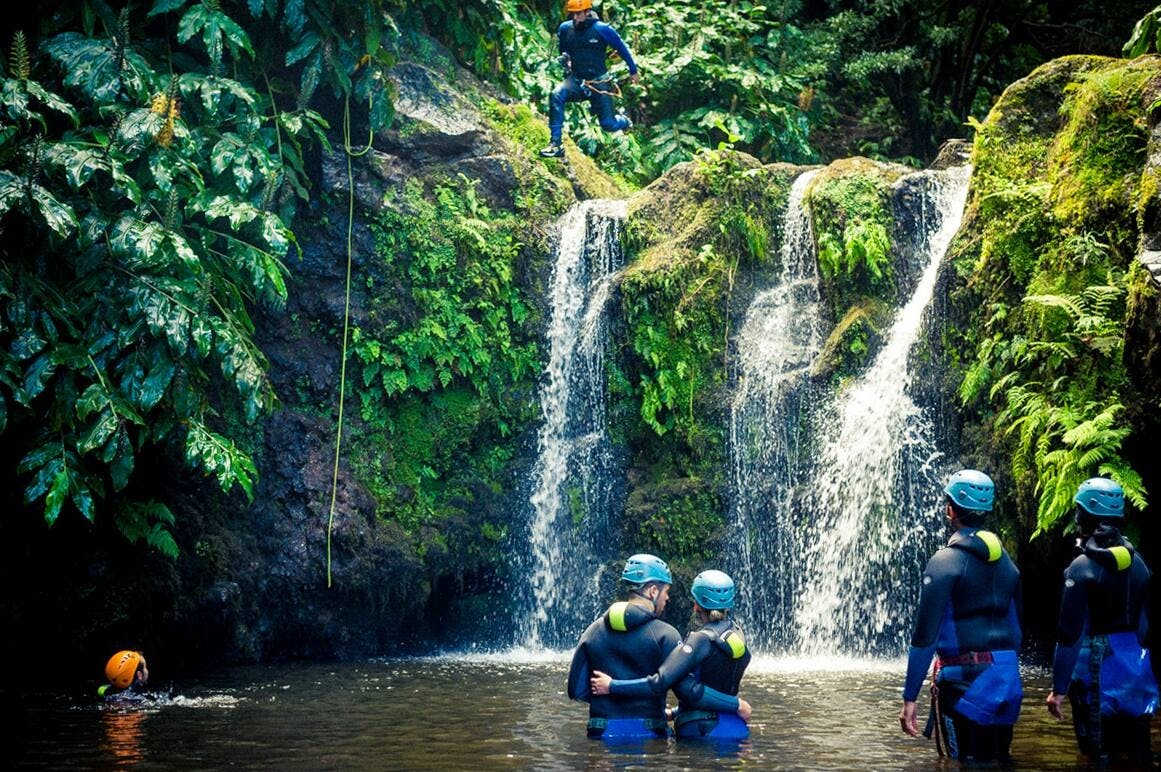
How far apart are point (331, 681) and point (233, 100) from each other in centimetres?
606

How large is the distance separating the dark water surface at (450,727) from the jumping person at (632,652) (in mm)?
205

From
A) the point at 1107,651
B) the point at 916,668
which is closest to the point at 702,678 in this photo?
the point at 916,668

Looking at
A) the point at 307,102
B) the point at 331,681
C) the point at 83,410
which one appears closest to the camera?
the point at 83,410

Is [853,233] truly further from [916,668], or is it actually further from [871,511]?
[916,668]

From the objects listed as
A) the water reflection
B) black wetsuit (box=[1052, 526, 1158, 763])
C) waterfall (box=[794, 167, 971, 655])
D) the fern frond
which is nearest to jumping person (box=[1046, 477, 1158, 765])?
black wetsuit (box=[1052, 526, 1158, 763])

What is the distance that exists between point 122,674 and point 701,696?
5.47 meters

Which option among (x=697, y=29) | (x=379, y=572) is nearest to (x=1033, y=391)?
(x=379, y=572)

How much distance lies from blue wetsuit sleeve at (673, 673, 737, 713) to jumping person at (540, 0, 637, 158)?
10070 millimetres

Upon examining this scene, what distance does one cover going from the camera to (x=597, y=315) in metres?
14.9

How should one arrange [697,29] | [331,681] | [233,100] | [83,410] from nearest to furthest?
1. [83,410]
2. [331,681]
3. [233,100]
4. [697,29]

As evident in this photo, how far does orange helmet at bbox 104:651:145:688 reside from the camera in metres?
10.2

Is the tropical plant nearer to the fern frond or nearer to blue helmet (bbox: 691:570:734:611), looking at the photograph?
the fern frond

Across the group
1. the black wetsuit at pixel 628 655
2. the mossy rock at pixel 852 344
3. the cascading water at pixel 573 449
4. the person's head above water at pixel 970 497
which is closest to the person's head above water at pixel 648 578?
the black wetsuit at pixel 628 655

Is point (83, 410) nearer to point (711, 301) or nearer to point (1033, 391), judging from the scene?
point (711, 301)
